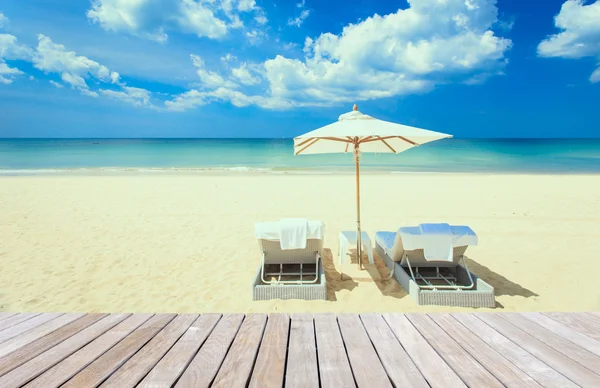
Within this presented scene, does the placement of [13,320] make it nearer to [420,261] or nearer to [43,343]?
[43,343]

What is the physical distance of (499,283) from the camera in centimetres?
461

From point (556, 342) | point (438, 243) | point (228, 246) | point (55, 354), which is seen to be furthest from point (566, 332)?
point (228, 246)

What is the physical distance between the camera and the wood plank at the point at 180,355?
5.68 ft

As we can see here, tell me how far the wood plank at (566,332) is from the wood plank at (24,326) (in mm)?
3625

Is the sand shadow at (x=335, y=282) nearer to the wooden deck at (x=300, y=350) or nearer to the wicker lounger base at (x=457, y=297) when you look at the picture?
the wicker lounger base at (x=457, y=297)

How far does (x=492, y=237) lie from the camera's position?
6758mm

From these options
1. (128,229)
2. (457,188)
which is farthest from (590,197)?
(128,229)

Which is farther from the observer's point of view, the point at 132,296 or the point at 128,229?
the point at 128,229

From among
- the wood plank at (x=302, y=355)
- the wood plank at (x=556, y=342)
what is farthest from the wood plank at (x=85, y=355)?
the wood plank at (x=556, y=342)

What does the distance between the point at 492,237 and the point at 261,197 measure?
23.3 feet

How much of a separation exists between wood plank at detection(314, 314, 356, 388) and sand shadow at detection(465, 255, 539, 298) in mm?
2831

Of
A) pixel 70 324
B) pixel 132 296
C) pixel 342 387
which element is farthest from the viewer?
pixel 132 296

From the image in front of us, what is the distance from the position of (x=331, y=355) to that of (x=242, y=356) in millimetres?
542

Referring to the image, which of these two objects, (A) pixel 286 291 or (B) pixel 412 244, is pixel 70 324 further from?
(B) pixel 412 244
